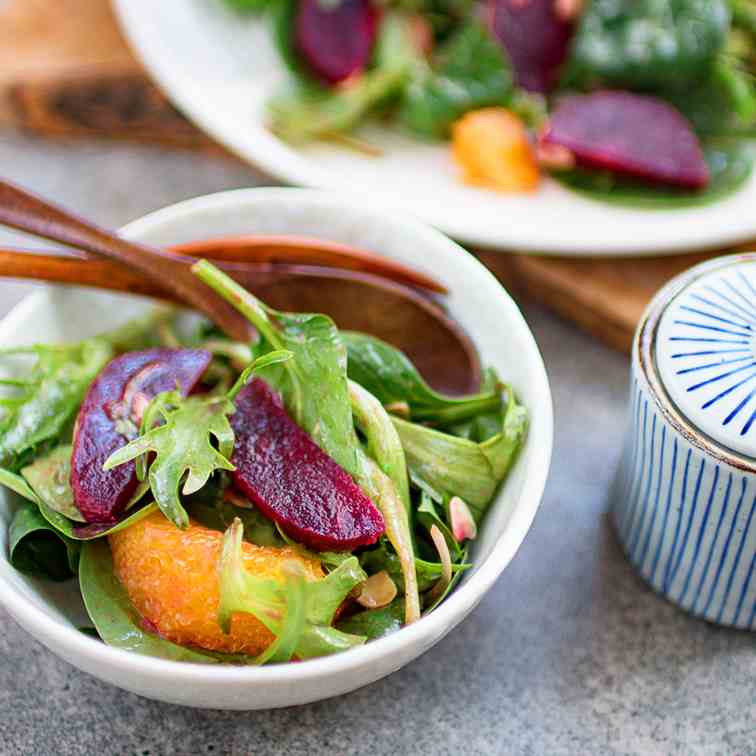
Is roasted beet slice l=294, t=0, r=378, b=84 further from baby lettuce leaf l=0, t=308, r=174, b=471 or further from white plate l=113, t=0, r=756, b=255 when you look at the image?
baby lettuce leaf l=0, t=308, r=174, b=471

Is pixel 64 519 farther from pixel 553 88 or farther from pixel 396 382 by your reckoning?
pixel 553 88

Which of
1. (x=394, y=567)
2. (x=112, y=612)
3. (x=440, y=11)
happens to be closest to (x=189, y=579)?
(x=112, y=612)

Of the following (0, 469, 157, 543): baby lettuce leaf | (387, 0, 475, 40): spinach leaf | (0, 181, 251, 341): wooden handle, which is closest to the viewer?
(0, 469, 157, 543): baby lettuce leaf

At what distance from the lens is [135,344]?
45.9 inches

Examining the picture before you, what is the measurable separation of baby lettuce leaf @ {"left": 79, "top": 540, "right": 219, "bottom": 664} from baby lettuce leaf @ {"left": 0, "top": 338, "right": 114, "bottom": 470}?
13cm

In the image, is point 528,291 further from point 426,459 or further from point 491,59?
point 426,459

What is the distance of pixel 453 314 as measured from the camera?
3.86 ft

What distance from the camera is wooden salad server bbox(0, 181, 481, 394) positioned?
113 cm

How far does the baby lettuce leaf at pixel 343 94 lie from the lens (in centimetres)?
160

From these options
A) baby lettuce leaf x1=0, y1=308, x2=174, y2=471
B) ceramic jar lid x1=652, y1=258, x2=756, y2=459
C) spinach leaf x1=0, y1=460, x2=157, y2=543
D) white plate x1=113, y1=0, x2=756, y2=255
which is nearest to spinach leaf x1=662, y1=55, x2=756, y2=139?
white plate x1=113, y1=0, x2=756, y2=255

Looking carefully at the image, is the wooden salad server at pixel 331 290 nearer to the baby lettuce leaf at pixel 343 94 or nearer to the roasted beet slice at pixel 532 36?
the baby lettuce leaf at pixel 343 94

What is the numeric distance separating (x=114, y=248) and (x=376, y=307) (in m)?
0.30

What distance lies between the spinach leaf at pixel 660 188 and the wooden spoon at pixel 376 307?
475 mm

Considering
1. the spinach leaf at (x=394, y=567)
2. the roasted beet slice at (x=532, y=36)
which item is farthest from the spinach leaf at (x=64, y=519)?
the roasted beet slice at (x=532, y=36)
